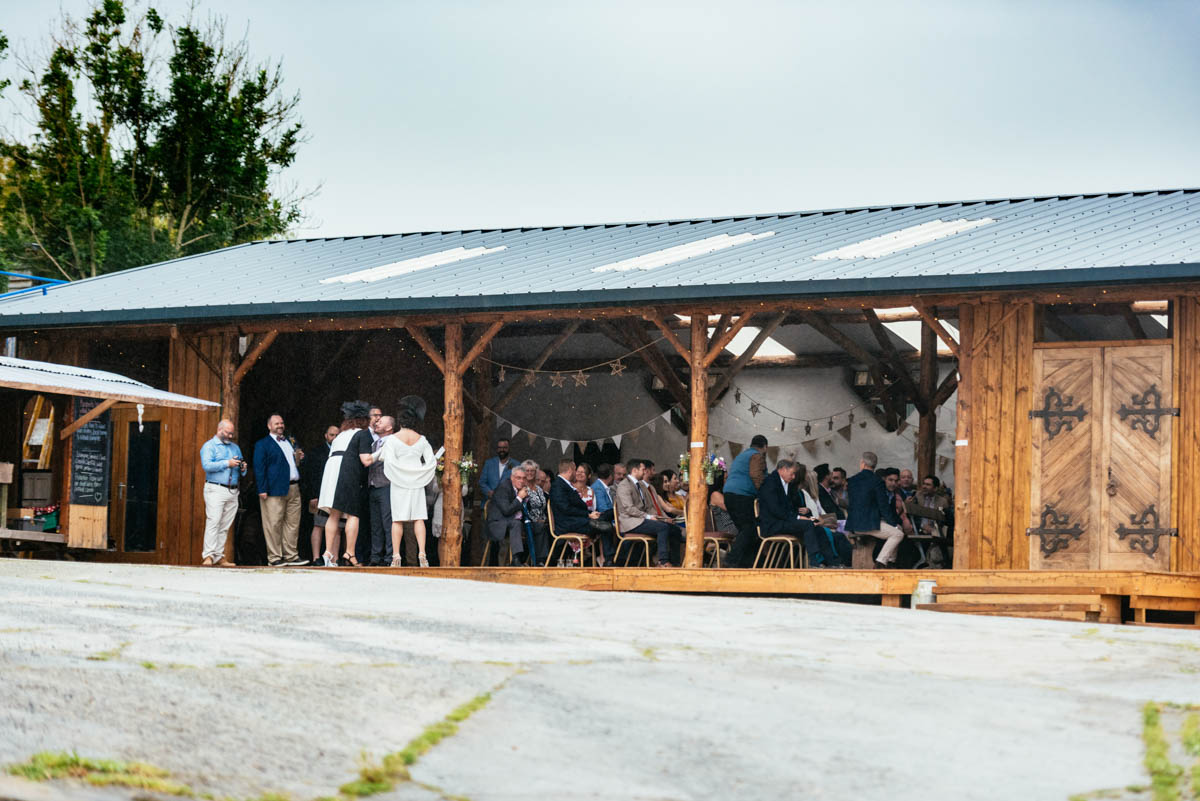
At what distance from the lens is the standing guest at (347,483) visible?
1269 centimetres

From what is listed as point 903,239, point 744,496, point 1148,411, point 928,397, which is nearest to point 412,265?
point 744,496

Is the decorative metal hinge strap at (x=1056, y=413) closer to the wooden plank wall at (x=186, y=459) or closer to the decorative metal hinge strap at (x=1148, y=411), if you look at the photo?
the decorative metal hinge strap at (x=1148, y=411)

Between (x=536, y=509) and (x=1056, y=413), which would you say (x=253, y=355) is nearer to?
(x=536, y=509)

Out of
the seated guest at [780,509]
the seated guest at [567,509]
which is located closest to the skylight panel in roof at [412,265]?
the seated guest at [567,509]

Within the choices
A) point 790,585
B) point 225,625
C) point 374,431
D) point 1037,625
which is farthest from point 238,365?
point 1037,625

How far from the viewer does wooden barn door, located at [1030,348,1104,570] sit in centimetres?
1145

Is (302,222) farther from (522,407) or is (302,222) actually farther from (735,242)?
(735,242)

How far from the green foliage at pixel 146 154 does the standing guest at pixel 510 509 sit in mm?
21389

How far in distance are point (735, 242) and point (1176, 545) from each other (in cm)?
497

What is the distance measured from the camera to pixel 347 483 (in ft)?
41.7

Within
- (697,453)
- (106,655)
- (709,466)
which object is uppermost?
(697,453)

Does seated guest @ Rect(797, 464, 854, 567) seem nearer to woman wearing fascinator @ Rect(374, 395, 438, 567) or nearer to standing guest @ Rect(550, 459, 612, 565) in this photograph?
standing guest @ Rect(550, 459, 612, 565)

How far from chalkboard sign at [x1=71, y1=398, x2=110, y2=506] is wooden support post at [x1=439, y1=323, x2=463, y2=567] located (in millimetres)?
3555

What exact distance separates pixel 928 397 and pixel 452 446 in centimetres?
530
